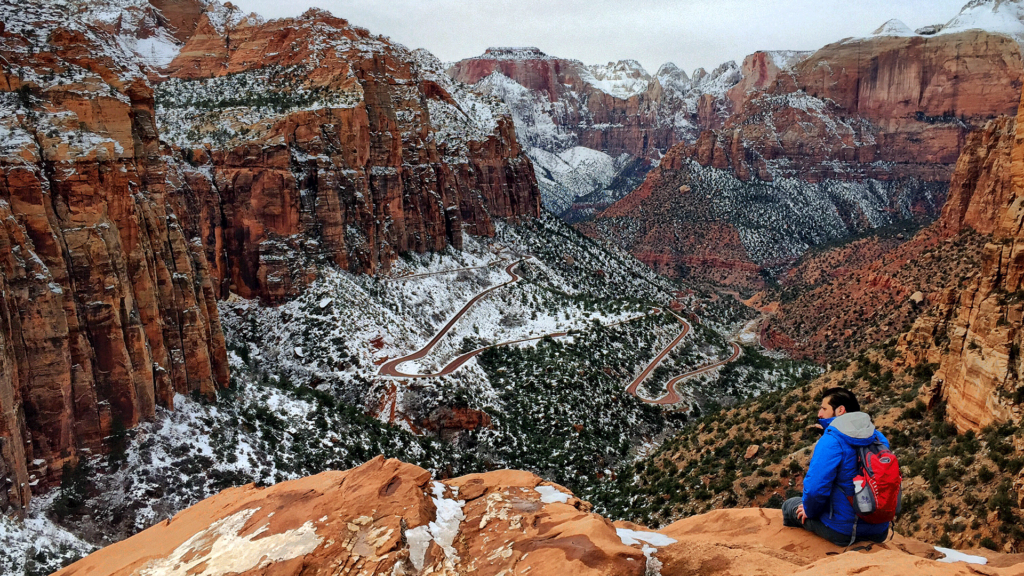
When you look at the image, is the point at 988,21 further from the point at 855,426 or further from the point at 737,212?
the point at 855,426

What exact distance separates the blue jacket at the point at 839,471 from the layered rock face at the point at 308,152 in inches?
2267

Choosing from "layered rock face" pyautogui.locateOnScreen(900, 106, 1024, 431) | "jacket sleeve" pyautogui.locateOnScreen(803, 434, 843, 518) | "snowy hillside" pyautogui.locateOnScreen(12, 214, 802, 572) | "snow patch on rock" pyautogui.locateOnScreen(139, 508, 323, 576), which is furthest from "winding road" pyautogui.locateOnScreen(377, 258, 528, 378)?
"jacket sleeve" pyautogui.locateOnScreen(803, 434, 843, 518)

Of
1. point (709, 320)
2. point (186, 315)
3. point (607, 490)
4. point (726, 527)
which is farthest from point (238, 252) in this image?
point (709, 320)

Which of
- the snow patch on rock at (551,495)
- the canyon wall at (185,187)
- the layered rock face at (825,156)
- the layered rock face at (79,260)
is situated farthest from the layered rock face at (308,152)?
the layered rock face at (825,156)

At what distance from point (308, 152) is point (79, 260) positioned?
121 ft

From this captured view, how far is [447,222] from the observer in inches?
3428

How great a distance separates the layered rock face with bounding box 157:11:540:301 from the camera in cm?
6169

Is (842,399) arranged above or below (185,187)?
below

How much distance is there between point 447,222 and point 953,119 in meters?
164

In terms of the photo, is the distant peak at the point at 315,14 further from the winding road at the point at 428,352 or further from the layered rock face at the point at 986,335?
the layered rock face at the point at 986,335

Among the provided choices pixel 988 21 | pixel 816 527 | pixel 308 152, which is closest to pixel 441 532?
pixel 816 527

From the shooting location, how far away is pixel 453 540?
13086 millimetres

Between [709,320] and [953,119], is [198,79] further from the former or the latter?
[953,119]

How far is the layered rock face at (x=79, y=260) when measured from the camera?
27.9 metres
